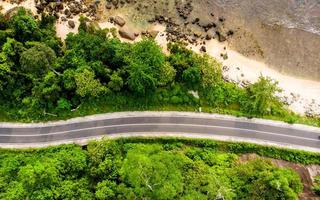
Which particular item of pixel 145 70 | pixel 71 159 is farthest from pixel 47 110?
pixel 145 70

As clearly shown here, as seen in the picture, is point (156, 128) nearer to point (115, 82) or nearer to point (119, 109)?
point (119, 109)

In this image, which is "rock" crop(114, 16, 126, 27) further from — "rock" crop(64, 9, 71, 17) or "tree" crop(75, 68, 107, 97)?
"tree" crop(75, 68, 107, 97)

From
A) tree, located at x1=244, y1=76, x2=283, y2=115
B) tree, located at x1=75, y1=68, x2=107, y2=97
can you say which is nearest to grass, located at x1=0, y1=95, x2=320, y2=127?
tree, located at x1=244, y1=76, x2=283, y2=115

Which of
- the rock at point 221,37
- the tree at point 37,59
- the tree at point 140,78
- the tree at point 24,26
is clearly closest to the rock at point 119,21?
the tree at point 140,78

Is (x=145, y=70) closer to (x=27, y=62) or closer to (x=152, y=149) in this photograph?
(x=152, y=149)

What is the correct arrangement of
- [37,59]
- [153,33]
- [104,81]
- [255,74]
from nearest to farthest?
1. [37,59]
2. [104,81]
3. [255,74]
4. [153,33]

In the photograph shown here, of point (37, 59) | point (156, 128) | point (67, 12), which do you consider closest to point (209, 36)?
point (156, 128)
